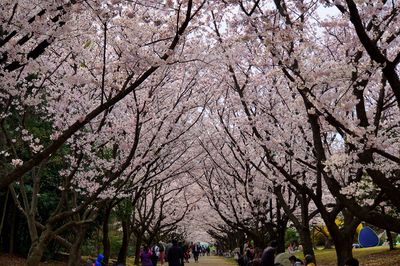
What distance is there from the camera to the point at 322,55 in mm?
9062

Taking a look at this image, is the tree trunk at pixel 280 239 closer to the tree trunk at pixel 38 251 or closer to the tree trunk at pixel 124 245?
the tree trunk at pixel 124 245

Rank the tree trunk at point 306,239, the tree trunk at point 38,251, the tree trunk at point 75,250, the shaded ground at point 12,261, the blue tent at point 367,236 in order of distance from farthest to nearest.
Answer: the blue tent at point 367,236 → the shaded ground at point 12,261 → the tree trunk at point 75,250 → the tree trunk at point 306,239 → the tree trunk at point 38,251

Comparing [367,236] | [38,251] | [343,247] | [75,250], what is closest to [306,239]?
[343,247]

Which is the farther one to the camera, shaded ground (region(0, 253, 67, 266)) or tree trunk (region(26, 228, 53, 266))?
shaded ground (region(0, 253, 67, 266))

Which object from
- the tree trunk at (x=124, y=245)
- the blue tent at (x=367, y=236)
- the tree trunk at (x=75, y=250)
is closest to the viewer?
the tree trunk at (x=75, y=250)

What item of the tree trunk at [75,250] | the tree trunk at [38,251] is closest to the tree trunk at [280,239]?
the tree trunk at [75,250]

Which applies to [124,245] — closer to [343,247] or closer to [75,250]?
[75,250]

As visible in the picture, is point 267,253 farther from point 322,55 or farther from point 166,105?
point 166,105

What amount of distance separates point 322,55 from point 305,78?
2.75 m

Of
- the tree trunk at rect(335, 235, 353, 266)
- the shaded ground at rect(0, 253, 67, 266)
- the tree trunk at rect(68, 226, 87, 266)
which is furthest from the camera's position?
the shaded ground at rect(0, 253, 67, 266)

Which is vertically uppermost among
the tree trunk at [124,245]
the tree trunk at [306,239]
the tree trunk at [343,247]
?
the tree trunk at [124,245]

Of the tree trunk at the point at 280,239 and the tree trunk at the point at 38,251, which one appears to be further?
the tree trunk at the point at 280,239

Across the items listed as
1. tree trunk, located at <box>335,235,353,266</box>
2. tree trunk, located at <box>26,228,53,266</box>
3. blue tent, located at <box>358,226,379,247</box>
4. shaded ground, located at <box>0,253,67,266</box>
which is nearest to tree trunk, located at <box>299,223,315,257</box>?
tree trunk, located at <box>335,235,353,266</box>

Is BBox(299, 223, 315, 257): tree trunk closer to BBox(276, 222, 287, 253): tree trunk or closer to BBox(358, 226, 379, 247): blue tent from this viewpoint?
BBox(276, 222, 287, 253): tree trunk
